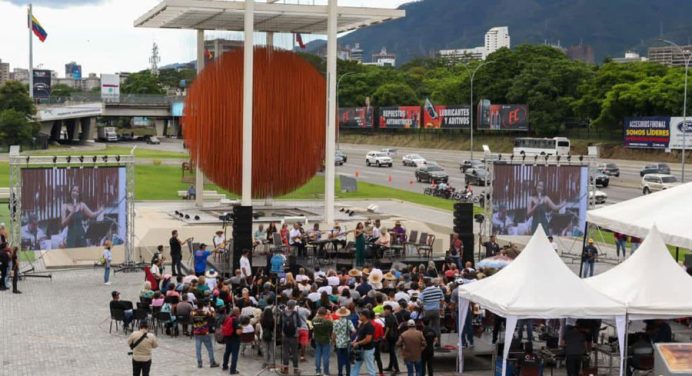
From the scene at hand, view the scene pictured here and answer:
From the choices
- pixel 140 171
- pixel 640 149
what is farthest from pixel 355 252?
pixel 640 149

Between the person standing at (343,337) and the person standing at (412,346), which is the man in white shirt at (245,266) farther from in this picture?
the person standing at (412,346)

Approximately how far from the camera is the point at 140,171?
63406 millimetres

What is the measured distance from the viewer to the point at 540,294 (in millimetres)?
15711

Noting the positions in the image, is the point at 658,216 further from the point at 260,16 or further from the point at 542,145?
the point at 542,145

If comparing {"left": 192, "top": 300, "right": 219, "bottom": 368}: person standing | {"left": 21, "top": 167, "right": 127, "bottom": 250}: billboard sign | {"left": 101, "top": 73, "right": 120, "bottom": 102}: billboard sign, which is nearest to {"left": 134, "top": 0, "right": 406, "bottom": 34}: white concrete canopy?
{"left": 21, "top": 167, "right": 127, "bottom": 250}: billboard sign

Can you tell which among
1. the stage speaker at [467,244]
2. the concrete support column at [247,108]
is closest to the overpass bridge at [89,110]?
the concrete support column at [247,108]

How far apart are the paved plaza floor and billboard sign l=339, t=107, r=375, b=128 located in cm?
9348

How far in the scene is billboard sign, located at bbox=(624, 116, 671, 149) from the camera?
73375 millimetres

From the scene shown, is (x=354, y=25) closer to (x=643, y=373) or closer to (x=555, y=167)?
(x=555, y=167)

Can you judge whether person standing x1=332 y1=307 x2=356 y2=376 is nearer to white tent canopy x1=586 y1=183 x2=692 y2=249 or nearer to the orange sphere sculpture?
white tent canopy x1=586 y1=183 x2=692 y2=249

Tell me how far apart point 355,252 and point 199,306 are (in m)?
10.3

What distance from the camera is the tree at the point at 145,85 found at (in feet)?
554

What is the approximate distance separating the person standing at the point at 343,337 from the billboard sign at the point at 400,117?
299 ft

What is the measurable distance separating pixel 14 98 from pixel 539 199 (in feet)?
242
